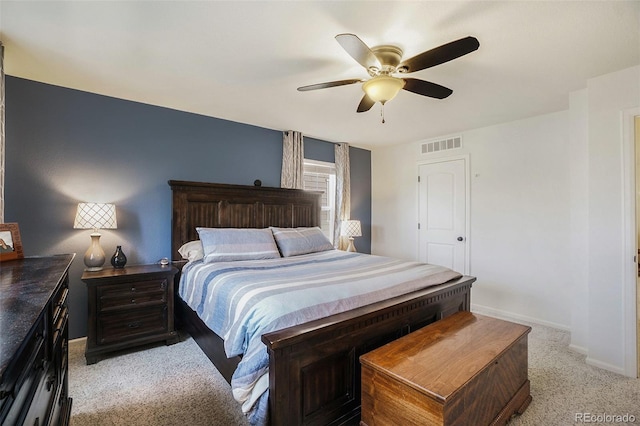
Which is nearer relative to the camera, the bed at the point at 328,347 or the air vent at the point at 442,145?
the bed at the point at 328,347

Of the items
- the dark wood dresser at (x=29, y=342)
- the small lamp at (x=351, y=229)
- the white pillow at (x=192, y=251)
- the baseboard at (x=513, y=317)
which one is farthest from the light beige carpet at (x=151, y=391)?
the baseboard at (x=513, y=317)

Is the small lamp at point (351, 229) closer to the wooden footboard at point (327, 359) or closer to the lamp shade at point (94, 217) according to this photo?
the wooden footboard at point (327, 359)

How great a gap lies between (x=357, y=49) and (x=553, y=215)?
3.19m

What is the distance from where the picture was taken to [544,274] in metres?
3.50

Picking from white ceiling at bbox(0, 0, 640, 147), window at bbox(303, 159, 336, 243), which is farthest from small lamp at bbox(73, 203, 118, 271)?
window at bbox(303, 159, 336, 243)

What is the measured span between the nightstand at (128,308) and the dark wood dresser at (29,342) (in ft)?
3.57

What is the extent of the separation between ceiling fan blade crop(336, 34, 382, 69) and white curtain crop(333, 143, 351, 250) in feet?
9.56

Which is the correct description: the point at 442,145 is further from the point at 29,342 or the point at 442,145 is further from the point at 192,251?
the point at 29,342

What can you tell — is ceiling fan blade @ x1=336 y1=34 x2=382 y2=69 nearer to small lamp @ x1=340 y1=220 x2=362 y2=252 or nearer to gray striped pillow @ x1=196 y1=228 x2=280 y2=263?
gray striped pillow @ x1=196 y1=228 x2=280 y2=263

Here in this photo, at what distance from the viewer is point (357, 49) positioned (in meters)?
1.74

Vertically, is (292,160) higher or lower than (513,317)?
higher

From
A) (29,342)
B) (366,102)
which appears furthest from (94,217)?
(366,102)

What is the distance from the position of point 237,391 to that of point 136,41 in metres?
2.37

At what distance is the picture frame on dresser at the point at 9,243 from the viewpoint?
1671 mm
